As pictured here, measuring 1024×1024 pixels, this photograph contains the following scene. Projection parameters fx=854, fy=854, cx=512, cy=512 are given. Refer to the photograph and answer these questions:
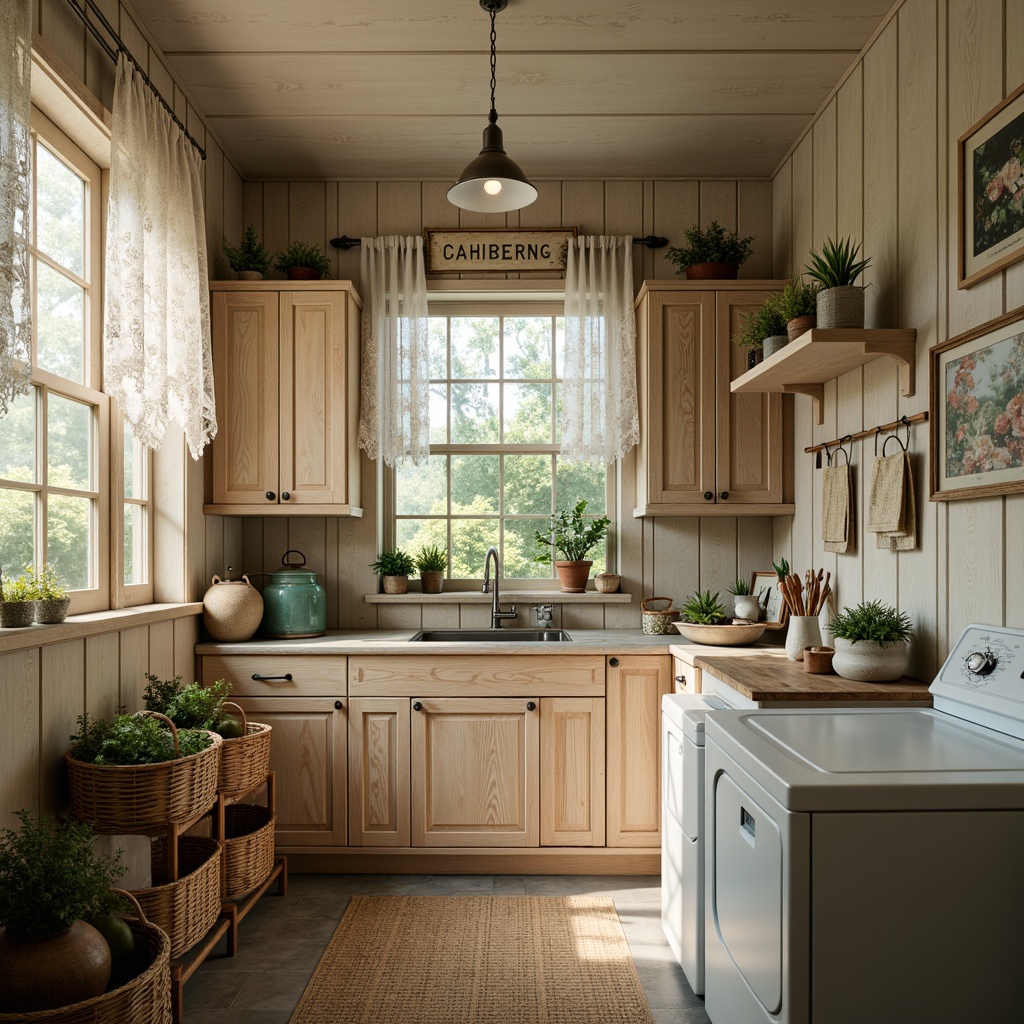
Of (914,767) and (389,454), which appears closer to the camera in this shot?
(914,767)

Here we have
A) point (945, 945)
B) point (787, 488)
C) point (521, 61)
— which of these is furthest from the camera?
point (787, 488)

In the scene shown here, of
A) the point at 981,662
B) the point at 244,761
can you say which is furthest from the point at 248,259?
the point at 981,662

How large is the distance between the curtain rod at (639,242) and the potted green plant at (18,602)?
2.17m

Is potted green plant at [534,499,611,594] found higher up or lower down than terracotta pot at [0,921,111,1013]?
higher up

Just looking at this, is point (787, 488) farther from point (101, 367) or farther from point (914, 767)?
point (101, 367)

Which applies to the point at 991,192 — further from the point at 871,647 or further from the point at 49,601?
the point at 49,601

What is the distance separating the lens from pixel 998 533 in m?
2.01

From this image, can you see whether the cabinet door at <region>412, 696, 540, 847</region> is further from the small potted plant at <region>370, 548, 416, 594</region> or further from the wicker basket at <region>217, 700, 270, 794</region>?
the small potted plant at <region>370, 548, 416, 594</region>

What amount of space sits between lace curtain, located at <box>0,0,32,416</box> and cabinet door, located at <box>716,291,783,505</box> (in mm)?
2503

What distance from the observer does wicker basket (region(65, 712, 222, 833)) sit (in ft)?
7.01

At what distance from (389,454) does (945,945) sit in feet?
9.19

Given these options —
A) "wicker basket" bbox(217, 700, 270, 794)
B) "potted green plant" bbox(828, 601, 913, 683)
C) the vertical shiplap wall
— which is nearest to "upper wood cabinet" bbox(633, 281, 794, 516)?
the vertical shiplap wall

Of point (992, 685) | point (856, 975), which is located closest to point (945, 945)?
point (856, 975)

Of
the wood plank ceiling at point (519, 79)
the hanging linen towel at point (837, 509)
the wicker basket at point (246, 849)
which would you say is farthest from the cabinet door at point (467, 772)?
the wood plank ceiling at point (519, 79)
